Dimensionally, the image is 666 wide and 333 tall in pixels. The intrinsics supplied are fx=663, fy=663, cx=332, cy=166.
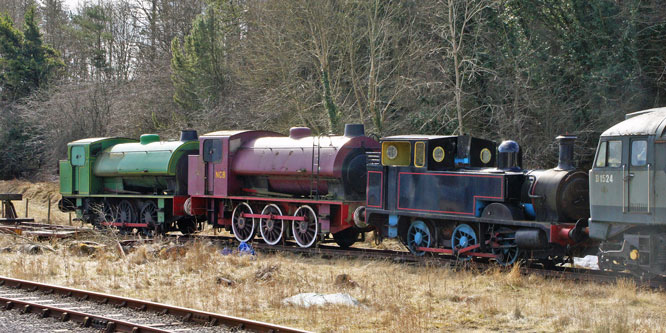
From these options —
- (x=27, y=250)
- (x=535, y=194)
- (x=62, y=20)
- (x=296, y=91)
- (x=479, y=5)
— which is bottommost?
(x=27, y=250)

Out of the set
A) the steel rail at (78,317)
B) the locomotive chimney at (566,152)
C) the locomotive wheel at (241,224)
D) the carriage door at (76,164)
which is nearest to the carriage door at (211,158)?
the locomotive wheel at (241,224)

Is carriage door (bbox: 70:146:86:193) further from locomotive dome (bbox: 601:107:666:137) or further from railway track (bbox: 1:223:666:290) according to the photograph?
locomotive dome (bbox: 601:107:666:137)

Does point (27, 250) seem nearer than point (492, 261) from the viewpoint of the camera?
No

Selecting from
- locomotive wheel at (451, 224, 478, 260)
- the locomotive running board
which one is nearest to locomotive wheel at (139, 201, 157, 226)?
the locomotive running board

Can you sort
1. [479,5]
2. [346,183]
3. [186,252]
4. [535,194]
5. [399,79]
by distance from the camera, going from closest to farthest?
1. [535,194]
2. [186,252]
3. [346,183]
4. [479,5]
5. [399,79]

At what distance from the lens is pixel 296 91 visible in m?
28.7

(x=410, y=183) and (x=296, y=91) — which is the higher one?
(x=296, y=91)

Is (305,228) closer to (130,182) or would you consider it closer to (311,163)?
(311,163)

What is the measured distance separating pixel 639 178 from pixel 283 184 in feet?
31.0

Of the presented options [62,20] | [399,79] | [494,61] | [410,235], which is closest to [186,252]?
[410,235]

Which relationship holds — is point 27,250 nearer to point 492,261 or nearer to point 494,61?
point 492,261

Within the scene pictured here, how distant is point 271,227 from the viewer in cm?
1775

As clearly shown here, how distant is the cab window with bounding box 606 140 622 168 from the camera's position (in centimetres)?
1134

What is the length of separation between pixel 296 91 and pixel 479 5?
8.74m
